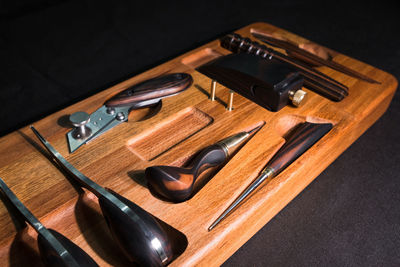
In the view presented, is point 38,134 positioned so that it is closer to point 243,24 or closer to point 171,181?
point 171,181

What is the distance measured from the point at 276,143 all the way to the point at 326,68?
12.8 inches

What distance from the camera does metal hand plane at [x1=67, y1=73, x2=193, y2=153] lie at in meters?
0.71

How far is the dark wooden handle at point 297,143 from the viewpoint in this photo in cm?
68

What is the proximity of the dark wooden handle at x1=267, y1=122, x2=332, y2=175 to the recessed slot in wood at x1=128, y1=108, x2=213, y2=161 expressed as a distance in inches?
6.4

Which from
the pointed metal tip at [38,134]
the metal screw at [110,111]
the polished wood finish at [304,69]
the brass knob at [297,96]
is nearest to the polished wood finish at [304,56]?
the polished wood finish at [304,69]

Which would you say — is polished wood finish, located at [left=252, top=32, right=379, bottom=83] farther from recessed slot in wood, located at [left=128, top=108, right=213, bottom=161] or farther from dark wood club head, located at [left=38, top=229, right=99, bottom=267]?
dark wood club head, located at [left=38, top=229, right=99, bottom=267]

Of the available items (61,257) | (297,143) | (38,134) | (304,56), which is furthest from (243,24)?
(61,257)

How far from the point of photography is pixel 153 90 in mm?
803

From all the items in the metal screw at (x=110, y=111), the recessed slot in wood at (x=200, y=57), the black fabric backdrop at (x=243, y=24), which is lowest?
the black fabric backdrop at (x=243, y=24)

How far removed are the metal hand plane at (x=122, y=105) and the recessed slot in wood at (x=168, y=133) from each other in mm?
55

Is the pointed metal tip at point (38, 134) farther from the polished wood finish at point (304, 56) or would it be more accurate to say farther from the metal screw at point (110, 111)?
the polished wood finish at point (304, 56)

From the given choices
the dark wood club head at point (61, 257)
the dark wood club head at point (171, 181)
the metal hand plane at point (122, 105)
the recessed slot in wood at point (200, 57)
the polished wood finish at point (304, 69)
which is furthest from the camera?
the recessed slot in wood at point (200, 57)

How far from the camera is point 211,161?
26.1 inches

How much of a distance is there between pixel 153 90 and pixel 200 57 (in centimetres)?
23
